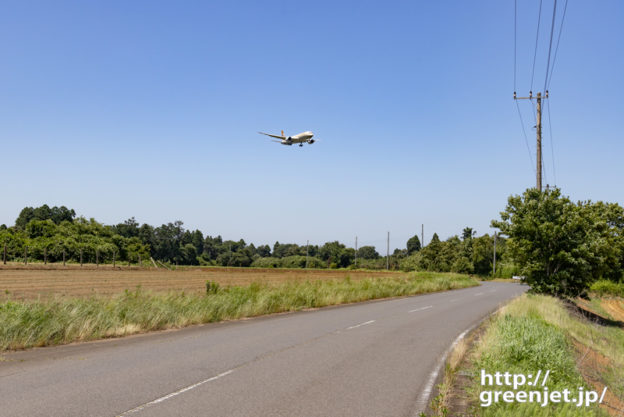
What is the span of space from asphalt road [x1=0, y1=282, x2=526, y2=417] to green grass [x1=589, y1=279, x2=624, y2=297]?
130 ft

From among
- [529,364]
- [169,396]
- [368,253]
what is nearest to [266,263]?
[368,253]

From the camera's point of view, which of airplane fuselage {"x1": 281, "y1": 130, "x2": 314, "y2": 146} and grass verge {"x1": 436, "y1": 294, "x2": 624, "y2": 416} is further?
airplane fuselage {"x1": 281, "y1": 130, "x2": 314, "y2": 146}

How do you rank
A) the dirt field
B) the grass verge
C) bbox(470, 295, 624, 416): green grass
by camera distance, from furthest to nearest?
1. the dirt field
2. the grass verge
3. bbox(470, 295, 624, 416): green grass

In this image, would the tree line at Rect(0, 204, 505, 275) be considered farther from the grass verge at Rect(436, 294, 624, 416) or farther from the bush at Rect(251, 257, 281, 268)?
the grass verge at Rect(436, 294, 624, 416)

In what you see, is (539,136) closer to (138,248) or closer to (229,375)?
(229,375)

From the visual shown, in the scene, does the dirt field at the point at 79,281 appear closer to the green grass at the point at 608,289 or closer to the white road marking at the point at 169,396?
the white road marking at the point at 169,396

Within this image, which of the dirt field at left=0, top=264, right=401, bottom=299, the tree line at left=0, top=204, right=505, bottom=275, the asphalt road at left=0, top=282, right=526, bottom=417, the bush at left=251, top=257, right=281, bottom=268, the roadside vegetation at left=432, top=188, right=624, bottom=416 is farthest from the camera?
the bush at left=251, top=257, right=281, bottom=268

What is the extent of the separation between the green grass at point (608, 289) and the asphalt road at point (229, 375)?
39717 mm

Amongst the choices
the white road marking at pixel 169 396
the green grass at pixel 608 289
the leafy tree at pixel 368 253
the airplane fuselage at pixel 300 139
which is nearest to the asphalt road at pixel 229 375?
the white road marking at pixel 169 396

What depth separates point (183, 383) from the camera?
6984 millimetres

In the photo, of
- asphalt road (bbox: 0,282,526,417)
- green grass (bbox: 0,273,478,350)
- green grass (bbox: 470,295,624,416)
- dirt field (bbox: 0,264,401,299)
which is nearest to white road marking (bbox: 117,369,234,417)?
asphalt road (bbox: 0,282,526,417)

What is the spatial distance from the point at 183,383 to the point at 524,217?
73.4ft

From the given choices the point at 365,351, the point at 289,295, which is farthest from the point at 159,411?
the point at 289,295

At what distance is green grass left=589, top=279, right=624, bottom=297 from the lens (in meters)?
44.0
